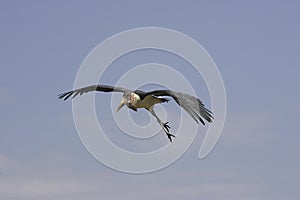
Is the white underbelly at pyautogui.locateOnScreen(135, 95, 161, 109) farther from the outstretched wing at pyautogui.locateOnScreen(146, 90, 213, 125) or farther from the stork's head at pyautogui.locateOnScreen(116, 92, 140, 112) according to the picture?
the outstretched wing at pyautogui.locateOnScreen(146, 90, 213, 125)

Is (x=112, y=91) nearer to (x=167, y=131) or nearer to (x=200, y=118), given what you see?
(x=167, y=131)

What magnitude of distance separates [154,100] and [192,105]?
551 cm

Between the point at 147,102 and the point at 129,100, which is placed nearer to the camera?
the point at 147,102

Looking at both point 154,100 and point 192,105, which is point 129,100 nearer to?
point 154,100

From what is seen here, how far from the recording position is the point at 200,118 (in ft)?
169

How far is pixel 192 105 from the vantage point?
173ft

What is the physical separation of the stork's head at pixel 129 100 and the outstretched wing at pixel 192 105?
3.73 metres

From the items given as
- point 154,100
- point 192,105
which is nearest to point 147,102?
point 154,100

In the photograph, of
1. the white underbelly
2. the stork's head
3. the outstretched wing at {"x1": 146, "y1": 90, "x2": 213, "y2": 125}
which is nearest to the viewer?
Answer: the outstretched wing at {"x1": 146, "y1": 90, "x2": 213, "y2": 125}

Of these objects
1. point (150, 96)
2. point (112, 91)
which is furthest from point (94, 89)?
point (150, 96)

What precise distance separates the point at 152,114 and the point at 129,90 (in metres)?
1.97

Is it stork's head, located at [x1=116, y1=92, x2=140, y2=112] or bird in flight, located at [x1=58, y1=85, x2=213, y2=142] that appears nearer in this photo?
bird in flight, located at [x1=58, y1=85, x2=213, y2=142]

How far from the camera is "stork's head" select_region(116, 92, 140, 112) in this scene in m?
57.9

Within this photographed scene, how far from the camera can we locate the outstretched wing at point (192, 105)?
5169cm
